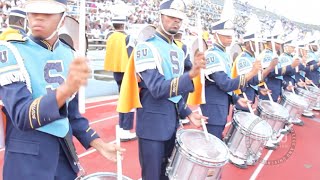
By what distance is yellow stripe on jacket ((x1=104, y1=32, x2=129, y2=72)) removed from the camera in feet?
17.5

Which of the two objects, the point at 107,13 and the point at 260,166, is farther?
the point at 107,13

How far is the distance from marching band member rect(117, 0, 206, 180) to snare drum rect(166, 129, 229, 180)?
0.12 metres

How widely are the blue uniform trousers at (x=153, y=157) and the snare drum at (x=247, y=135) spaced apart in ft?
5.53

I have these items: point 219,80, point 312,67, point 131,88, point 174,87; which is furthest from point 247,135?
point 312,67

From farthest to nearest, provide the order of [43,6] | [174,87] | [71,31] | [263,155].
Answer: [263,155]
[71,31]
[174,87]
[43,6]

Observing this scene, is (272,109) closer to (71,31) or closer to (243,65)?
(243,65)

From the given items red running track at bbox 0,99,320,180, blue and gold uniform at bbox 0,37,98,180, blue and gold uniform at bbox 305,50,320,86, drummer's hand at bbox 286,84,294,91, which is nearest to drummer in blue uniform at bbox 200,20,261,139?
red running track at bbox 0,99,320,180

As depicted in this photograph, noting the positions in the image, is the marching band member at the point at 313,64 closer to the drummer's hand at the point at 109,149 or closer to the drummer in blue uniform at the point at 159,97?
the drummer in blue uniform at the point at 159,97

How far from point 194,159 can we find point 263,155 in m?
3.83

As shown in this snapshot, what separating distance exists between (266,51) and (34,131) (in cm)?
482

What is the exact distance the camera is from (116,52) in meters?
5.52

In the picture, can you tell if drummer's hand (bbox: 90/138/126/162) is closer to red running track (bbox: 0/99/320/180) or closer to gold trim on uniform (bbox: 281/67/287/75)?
red running track (bbox: 0/99/320/180)

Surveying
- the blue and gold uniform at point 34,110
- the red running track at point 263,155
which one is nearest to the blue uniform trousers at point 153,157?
the blue and gold uniform at point 34,110

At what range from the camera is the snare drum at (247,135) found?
13.7ft
